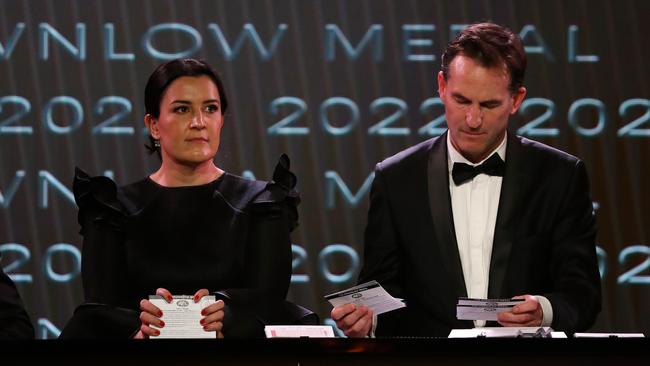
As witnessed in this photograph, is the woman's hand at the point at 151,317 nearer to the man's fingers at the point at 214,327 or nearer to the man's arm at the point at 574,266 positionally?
the man's fingers at the point at 214,327

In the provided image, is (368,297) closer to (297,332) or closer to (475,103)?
(297,332)

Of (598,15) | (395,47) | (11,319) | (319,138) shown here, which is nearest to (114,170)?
(319,138)

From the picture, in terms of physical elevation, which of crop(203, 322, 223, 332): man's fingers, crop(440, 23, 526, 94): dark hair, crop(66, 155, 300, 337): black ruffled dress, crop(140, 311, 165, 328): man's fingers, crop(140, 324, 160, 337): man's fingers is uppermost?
crop(440, 23, 526, 94): dark hair

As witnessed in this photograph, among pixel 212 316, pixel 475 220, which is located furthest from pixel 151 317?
pixel 475 220

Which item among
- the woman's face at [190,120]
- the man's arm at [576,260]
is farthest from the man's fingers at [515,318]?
the woman's face at [190,120]

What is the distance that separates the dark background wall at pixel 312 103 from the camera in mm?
5195

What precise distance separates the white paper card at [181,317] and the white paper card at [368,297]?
1.22ft

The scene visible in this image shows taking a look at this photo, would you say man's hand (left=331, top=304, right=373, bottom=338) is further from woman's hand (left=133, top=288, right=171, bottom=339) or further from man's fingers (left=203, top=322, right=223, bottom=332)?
woman's hand (left=133, top=288, right=171, bottom=339)

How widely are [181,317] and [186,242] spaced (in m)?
0.63

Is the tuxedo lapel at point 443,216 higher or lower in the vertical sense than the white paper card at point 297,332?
higher

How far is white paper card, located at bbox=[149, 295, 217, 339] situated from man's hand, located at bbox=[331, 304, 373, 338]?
1.32 feet

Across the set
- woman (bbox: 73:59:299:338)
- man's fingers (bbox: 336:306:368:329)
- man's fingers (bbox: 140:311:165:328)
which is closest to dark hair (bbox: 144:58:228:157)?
woman (bbox: 73:59:299:338)

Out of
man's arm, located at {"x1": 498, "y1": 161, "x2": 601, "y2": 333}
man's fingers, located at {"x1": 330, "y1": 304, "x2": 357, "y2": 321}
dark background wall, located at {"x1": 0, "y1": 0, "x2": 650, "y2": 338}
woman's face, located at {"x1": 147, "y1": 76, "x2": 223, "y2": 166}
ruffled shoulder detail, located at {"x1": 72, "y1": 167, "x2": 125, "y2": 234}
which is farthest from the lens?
dark background wall, located at {"x1": 0, "y1": 0, "x2": 650, "y2": 338}

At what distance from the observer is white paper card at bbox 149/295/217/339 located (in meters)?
3.19
